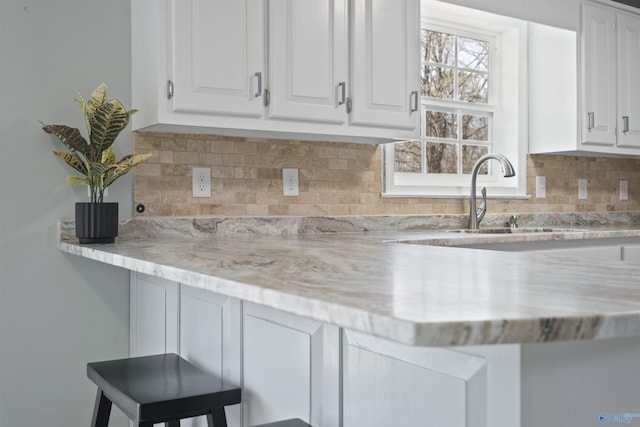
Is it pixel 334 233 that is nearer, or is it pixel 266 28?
pixel 266 28

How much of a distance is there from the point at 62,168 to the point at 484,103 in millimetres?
2416

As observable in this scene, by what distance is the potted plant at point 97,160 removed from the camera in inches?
82.8

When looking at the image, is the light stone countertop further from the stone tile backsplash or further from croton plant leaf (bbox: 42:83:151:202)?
the stone tile backsplash

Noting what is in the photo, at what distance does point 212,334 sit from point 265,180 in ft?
3.89

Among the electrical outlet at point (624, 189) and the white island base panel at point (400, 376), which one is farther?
the electrical outlet at point (624, 189)

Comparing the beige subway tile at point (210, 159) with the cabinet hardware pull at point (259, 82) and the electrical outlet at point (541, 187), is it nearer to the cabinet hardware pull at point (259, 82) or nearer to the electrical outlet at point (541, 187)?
the cabinet hardware pull at point (259, 82)

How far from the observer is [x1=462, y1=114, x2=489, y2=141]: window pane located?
365 cm

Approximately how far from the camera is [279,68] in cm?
248

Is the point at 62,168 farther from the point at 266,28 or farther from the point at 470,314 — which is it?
the point at 470,314

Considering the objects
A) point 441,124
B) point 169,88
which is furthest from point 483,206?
point 169,88

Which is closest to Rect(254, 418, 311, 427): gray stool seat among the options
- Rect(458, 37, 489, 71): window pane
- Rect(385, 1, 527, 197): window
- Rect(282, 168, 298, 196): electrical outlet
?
Rect(282, 168, 298, 196): electrical outlet

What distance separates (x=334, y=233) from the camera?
288 centimetres

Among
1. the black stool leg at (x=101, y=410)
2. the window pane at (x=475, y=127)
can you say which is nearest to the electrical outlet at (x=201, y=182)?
the black stool leg at (x=101, y=410)

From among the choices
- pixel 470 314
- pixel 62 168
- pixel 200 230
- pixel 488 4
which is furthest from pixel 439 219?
pixel 470 314
